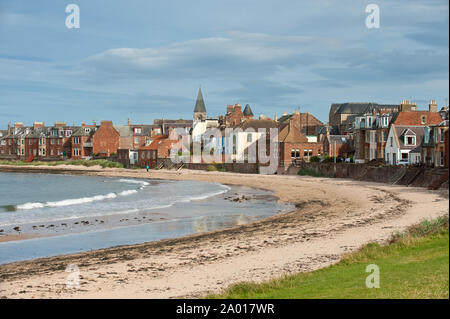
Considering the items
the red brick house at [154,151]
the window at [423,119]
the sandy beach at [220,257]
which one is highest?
the window at [423,119]

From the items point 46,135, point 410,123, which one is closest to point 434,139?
point 410,123

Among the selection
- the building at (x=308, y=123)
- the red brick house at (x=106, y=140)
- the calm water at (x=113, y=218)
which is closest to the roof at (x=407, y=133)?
the calm water at (x=113, y=218)

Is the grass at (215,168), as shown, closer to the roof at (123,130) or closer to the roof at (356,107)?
the roof at (123,130)

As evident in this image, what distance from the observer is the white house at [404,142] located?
5234cm

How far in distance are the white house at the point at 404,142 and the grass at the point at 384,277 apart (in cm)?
3979

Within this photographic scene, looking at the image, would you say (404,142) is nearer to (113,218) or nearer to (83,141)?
(113,218)

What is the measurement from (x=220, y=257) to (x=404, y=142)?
135 ft

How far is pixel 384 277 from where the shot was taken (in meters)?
10.2

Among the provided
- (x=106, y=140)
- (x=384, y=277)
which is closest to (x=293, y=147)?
(x=106, y=140)

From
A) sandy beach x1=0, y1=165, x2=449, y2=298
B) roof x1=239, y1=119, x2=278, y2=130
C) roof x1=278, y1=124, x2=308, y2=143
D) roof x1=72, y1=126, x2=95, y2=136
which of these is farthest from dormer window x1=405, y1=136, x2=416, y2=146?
roof x1=72, y1=126, x2=95, y2=136

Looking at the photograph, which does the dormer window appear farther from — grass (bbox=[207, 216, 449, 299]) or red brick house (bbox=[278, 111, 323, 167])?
grass (bbox=[207, 216, 449, 299])

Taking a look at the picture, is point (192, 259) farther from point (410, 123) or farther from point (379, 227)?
point (410, 123)

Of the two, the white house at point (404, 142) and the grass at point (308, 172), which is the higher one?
the white house at point (404, 142)

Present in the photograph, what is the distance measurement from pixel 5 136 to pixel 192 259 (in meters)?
122
